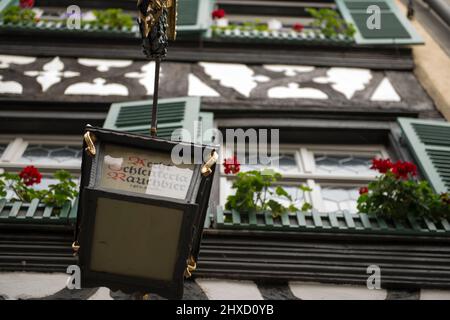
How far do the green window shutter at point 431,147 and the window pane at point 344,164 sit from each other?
0.40 meters

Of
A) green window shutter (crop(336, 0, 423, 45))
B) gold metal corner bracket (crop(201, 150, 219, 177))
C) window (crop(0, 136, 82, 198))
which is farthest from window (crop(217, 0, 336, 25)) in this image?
gold metal corner bracket (crop(201, 150, 219, 177))

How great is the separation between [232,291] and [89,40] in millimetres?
3615

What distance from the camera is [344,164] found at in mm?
5457

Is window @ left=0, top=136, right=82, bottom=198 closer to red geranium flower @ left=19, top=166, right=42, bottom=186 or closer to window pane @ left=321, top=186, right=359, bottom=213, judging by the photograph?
red geranium flower @ left=19, top=166, right=42, bottom=186

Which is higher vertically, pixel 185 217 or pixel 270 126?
pixel 270 126

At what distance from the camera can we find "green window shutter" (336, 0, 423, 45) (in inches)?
262

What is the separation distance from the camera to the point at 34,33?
6.55 metres

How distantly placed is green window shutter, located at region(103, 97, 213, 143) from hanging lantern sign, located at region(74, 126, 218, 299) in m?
1.93

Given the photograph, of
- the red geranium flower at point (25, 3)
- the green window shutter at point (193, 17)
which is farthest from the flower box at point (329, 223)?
the red geranium flower at point (25, 3)

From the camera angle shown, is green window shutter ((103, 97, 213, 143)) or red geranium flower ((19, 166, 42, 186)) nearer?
red geranium flower ((19, 166, 42, 186))

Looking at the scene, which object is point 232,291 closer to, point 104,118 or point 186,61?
point 104,118

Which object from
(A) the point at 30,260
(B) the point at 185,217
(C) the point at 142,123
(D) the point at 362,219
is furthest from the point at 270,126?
Result: (B) the point at 185,217

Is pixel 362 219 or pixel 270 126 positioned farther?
pixel 270 126

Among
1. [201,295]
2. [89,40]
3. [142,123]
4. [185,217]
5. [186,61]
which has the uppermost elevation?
[89,40]
